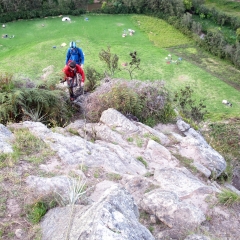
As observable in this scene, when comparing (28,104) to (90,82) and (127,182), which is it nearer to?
(90,82)

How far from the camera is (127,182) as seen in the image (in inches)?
228

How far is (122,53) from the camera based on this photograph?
23.7m

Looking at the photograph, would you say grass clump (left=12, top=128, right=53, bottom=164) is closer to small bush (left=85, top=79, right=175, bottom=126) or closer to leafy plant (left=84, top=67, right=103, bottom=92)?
small bush (left=85, top=79, right=175, bottom=126)

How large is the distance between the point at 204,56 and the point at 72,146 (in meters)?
21.1

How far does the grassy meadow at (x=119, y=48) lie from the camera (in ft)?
67.9

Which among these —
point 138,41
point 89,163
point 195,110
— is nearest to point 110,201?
point 89,163

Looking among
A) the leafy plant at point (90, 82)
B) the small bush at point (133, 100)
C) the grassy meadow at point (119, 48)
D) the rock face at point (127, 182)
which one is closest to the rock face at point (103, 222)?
the rock face at point (127, 182)

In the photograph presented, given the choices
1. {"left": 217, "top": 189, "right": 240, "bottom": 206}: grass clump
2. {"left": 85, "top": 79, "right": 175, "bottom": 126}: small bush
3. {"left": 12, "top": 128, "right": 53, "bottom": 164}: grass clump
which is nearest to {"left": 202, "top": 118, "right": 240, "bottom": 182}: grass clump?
{"left": 85, "top": 79, "right": 175, "bottom": 126}: small bush

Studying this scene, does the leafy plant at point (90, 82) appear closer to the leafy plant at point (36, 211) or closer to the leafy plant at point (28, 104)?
the leafy plant at point (28, 104)

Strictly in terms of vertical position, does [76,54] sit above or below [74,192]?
below

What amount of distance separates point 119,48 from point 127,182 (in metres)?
19.6

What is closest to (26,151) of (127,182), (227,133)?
(127,182)

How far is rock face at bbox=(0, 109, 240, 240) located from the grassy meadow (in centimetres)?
1016

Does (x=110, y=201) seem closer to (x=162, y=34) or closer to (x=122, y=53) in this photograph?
(x=122, y=53)
